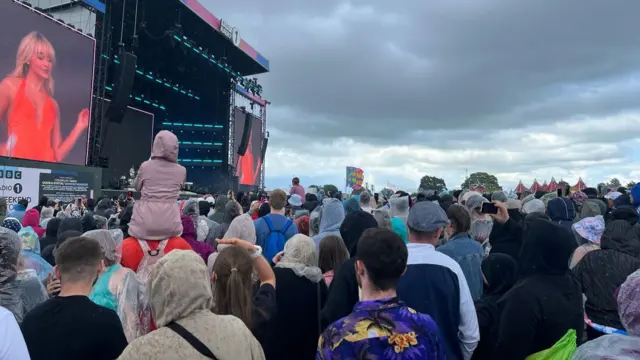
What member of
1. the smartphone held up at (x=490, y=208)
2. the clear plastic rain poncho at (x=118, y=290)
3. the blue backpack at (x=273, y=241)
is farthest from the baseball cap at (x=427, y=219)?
the blue backpack at (x=273, y=241)

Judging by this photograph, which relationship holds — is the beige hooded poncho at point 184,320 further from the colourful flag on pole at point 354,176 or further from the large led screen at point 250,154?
the large led screen at point 250,154

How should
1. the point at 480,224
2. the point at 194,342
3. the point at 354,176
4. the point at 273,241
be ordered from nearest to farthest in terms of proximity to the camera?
the point at 194,342 < the point at 273,241 < the point at 480,224 < the point at 354,176

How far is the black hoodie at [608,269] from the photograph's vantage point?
8.62 ft

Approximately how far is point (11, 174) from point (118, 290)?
1207cm

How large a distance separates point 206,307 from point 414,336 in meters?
0.72

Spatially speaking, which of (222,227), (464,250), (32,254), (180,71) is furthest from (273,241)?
(180,71)

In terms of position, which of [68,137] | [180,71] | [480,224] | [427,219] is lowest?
[480,224]

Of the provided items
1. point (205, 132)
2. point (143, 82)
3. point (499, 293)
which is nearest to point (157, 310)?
point (499, 293)

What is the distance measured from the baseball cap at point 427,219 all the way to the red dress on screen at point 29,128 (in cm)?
1319

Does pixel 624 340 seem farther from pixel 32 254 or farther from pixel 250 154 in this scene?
pixel 250 154

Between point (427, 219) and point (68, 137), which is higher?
point (68, 137)

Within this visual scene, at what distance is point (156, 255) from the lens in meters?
2.72

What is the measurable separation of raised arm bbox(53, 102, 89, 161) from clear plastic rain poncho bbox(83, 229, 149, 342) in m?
13.0

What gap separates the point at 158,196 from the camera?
9.23 ft
